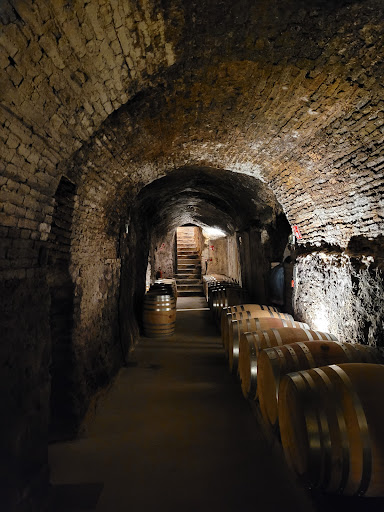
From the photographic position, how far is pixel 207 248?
1588 centimetres

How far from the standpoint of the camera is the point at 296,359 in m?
2.57

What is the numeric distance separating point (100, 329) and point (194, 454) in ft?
7.02

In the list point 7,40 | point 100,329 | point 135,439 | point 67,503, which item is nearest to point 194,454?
point 135,439

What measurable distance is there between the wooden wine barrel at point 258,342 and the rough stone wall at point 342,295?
0.46 m

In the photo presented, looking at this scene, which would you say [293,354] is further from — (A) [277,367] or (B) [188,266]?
(B) [188,266]

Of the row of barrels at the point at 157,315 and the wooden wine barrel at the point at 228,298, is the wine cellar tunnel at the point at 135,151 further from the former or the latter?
the wooden wine barrel at the point at 228,298

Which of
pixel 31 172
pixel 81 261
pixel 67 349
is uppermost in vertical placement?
pixel 31 172

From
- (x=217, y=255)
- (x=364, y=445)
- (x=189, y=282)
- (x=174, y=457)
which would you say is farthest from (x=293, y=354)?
(x=189, y=282)

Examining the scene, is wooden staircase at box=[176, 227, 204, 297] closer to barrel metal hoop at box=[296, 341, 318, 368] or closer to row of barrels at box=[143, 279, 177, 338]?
row of barrels at box=[143, 279, 177, 338]

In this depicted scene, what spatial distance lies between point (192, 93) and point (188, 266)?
14.5m

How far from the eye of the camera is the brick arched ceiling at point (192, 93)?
5.62ft

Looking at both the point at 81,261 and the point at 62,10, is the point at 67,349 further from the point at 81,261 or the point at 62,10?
the point at 62,10

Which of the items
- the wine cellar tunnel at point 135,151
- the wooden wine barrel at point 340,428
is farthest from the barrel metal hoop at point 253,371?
the wine cellar tunnel at point 135,151

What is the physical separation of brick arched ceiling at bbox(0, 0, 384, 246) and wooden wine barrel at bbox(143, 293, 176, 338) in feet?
10.7
